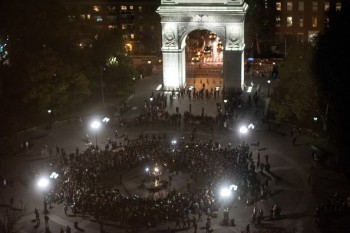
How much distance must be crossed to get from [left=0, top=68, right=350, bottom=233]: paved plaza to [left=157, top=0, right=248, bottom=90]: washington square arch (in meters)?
5.46

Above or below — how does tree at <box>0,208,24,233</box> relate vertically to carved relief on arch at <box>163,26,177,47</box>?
below

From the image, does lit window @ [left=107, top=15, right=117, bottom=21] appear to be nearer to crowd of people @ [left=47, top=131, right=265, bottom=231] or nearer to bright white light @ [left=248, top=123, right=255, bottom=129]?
crowd of people @ [left=47, top=131, right=265, bottom=231]

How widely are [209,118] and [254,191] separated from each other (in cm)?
1971

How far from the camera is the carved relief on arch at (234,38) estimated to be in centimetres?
7069

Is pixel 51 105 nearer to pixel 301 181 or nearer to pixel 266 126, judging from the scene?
pixel 266 126

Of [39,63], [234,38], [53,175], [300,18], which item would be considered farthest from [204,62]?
[53,175]

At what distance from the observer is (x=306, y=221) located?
1481 inches

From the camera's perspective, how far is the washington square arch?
70312 millimetres

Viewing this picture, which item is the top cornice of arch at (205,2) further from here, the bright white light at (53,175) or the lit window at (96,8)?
the lit window at (96,8)

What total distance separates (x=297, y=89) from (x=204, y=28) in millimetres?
19573

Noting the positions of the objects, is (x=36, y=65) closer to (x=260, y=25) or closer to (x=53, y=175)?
(x=53, y=175)

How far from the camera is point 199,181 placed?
44.2 meters

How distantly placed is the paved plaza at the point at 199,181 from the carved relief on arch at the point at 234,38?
7398mm

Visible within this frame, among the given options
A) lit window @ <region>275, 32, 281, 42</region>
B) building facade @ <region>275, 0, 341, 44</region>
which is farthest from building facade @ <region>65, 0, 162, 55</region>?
building facade @ <region>275, 0, 341, 44</region>
